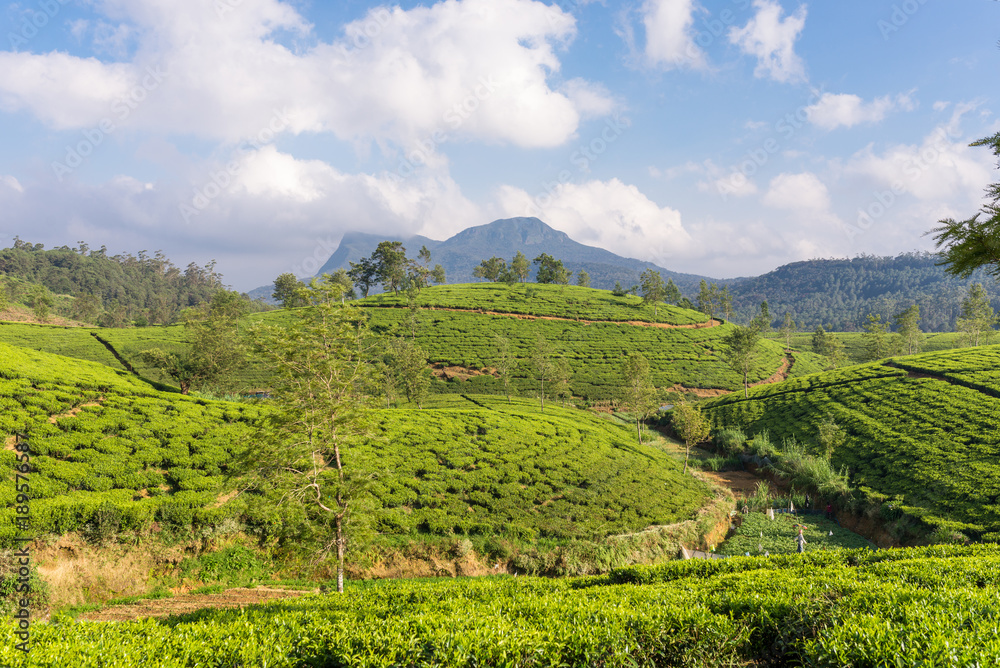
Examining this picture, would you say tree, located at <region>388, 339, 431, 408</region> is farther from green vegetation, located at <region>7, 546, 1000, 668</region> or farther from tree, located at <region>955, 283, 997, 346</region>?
tree, located at <region>955, 283, 997, 346</region>

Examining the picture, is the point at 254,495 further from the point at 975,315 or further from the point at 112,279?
the point at 112,279

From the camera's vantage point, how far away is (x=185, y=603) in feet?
40.6

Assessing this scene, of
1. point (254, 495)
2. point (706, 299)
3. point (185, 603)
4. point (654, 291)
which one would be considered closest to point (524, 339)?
point (654, 291)

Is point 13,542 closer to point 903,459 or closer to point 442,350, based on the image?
point 903,459

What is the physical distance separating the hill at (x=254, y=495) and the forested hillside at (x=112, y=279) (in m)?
129

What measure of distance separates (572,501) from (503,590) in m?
13.6

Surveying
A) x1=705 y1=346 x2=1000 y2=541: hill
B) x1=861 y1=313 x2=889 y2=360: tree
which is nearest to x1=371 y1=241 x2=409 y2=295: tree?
x1=705 y1=346 x2=1000 y2=541: hill

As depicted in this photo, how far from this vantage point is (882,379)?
4141 cm

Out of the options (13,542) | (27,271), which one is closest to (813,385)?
(13,542)

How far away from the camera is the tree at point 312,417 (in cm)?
1294

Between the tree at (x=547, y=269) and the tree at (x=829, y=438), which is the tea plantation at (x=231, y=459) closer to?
the tree at (x=829, y=438)

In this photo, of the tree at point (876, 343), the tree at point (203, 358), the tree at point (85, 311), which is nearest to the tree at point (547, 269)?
the tree at point (876, 343)

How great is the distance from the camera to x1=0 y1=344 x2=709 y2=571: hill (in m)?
15.1

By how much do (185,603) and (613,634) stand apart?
13856 millimetres
